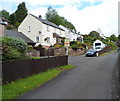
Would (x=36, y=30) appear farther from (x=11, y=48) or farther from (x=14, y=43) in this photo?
(x=11, y=48)

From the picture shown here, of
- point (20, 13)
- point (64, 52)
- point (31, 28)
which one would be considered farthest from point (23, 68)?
point (20, 13)

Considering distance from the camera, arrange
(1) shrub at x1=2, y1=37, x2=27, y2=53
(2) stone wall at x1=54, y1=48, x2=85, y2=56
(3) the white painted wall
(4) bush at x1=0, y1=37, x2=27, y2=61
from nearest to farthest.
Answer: (4) bush at x1=0, y1=37, x2=27, y2=61, (1) shrub at x1=2, y1=37, x2=27, y2=53, (2) stone wall at x1=54, y1=48, x2=85, y2=56, (3) the white painted wall

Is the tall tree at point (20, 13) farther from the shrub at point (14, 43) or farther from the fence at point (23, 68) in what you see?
the fence at point (23, 68)

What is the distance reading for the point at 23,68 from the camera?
10.9m

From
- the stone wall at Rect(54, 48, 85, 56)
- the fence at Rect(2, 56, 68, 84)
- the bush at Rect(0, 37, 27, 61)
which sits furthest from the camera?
the stone wall at Rect(54, 48, 85, 56)

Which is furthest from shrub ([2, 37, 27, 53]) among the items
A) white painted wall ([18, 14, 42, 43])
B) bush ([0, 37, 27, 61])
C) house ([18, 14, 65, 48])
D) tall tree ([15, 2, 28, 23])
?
tall tree ([15, 2, 28, 23])

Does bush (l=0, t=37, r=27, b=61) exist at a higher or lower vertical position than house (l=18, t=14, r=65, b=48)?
lower

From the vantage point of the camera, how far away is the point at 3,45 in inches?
520

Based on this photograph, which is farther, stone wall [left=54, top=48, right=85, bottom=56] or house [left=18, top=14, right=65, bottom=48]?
house [left=18, top=14, right=65, bottom=48]

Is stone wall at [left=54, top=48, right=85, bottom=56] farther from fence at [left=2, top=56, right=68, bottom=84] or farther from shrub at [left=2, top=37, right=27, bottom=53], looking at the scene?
shrub at [left=2, top=37, right=27, bottom=53]

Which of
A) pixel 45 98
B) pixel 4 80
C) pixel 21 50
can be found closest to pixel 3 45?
pixel 21 50

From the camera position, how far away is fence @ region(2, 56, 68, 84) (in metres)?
9.07

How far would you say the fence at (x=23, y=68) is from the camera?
907 centimetres

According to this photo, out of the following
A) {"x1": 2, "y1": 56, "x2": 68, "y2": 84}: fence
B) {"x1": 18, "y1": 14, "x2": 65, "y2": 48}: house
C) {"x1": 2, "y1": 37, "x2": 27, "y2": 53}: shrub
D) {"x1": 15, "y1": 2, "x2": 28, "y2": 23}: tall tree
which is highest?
{"x1": 15, "y1": 2, "x2": 28, "y2": 23}: tall tree
